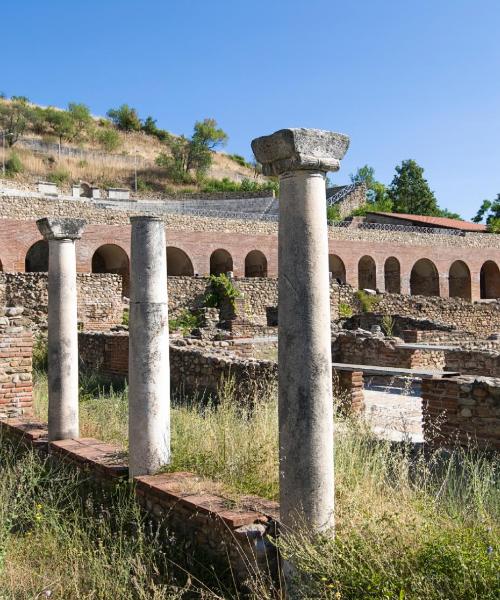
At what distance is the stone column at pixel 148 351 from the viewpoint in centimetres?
514

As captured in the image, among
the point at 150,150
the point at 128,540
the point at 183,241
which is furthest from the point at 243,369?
the point at 150,150

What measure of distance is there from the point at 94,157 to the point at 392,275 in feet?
→ 92.3

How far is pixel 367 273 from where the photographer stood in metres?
38.7

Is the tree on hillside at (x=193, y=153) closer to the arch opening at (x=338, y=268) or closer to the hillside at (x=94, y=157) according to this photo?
the hillside at (x=94, y=157)

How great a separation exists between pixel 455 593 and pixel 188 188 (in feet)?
177

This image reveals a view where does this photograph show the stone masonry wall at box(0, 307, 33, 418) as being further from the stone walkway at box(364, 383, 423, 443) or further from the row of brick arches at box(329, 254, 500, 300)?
the row of brick arches at box(329, 254, 500, 300)

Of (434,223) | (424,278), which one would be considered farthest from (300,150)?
(434,223)

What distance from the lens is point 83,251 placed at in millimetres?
26656

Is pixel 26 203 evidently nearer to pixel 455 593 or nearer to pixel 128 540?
pixel 128 540

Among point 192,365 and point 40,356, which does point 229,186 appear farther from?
point 192,365

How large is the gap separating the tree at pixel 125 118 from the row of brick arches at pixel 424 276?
35922 mm

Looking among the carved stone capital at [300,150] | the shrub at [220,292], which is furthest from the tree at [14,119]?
the carved stone capital at [300,150]

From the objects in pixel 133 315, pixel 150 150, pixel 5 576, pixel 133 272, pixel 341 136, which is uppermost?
pixel 150 150

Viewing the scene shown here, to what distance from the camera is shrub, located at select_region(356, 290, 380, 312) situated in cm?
2756
